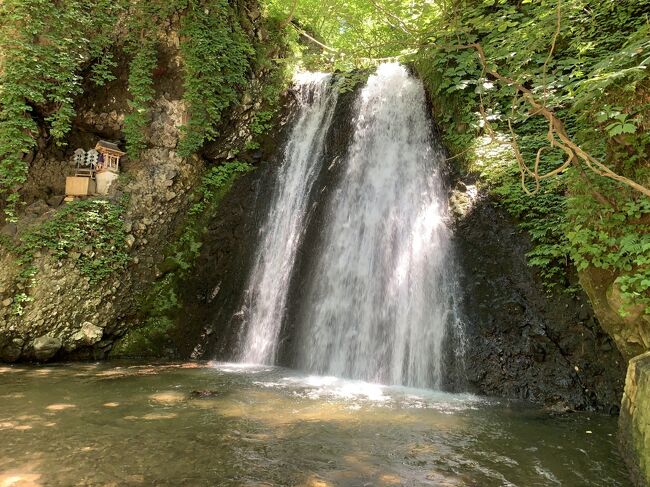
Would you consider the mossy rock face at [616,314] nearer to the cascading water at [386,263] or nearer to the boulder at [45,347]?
the cascading water at [386,263]

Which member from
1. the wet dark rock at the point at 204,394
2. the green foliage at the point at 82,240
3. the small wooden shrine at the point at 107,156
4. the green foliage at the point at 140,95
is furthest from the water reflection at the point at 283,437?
the green foliage at the point at 140,95

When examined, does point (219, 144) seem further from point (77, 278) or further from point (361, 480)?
point (361, 480)

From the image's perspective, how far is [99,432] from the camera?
3.89m

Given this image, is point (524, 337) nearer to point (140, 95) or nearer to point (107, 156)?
point (107, 156)

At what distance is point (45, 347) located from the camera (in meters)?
7.03

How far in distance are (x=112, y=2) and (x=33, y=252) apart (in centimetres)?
591

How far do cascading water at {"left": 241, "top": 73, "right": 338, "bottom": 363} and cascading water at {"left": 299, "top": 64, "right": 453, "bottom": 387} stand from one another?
2.32 ft

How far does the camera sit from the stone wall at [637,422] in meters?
2.97

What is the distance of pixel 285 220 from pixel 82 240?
151 inches

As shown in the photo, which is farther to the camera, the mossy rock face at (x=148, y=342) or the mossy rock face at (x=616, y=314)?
the mossy rock face at (x=148, y=342)

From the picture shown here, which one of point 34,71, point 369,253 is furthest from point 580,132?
point 34,71

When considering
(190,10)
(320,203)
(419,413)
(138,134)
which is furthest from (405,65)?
(419,413)

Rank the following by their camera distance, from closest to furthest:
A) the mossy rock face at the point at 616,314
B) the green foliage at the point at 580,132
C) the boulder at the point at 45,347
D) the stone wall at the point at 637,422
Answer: the stone wall at the point at 637,422 → the green foliage at the point at 580,132 → the mossy rock face at the point at 616,314 → the boulder at the point at 45,347

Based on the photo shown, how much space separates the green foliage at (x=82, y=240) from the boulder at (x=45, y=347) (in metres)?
0.67
